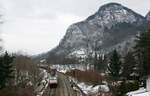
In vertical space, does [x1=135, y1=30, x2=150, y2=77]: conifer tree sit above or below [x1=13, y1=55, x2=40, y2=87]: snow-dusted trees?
above

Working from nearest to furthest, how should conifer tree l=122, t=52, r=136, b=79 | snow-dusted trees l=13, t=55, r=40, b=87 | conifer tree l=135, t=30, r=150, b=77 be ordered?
conifer tree l=135, t=30, r=150, b=77
conifer tree l=122, t=52, r=136, b=79
snow-dusted trees l=13, t=55, r=40, b=87

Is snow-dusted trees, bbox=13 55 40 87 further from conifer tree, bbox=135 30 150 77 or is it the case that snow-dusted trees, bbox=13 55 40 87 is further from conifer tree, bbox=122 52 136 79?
conifer tree, bbox=135 30 150 77

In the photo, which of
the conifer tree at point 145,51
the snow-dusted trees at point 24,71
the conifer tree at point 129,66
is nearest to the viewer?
the conifer tree at point 145,51

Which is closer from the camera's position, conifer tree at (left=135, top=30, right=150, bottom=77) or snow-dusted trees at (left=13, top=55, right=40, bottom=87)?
conifer tree at (left=135, top=30, right=150, bottom=77)

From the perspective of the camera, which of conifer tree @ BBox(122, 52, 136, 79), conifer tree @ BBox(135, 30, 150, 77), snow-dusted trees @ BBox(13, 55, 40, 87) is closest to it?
conifer tree @ BBox(135, 30, 150, 77)

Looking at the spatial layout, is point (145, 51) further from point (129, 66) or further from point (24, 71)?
point (24, 71)

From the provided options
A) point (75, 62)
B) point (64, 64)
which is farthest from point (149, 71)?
point (64, 64)

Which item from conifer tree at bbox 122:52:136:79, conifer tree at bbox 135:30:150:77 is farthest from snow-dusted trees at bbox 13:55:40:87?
conifer tree at bbox 135:30:150:77

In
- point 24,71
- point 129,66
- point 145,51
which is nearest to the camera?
point 145,51

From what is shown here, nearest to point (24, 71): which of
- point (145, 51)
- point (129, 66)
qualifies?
point (129, 66)

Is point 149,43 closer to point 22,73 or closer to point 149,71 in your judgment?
point 149,71

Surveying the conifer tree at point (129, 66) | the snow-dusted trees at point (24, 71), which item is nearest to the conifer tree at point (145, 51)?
the conifer tree at point (129, 66)

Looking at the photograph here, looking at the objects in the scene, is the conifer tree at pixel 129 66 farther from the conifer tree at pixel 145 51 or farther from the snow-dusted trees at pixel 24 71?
the snow-dusted trees at pixel 24 71

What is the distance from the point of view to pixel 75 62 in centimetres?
15738
